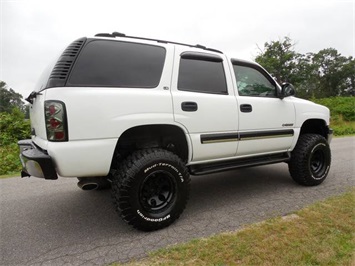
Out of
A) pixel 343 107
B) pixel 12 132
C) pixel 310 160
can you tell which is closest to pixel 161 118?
pixel 310 160

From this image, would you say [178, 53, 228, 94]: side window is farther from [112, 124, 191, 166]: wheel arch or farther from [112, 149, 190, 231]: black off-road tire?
[112, 149, 190, 231]: black off-road tire

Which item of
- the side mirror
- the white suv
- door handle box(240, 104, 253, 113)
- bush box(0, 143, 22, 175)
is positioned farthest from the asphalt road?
bush box(0, 143, 22, 175)

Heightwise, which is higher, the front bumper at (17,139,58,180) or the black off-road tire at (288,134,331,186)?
the front bumper at (17,139,58,180)

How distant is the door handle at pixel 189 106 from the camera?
2775 mm

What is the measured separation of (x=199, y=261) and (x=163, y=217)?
687 millimetres

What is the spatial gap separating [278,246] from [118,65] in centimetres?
229

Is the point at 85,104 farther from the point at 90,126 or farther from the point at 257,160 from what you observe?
the point at 257,160

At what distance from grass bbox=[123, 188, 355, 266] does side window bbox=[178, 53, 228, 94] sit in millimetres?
1643

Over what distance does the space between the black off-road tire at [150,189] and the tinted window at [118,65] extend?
0.77 meters

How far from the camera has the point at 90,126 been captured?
2291 mm

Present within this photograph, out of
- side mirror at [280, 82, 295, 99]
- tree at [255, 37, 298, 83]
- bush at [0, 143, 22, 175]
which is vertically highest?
tree at [255, 37, 298, 83]

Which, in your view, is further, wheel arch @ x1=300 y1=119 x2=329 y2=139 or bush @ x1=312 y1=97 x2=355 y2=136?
bush @ x1=312 y1=97 x2=355 y2=136

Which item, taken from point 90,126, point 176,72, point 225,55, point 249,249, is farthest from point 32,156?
point 225,55

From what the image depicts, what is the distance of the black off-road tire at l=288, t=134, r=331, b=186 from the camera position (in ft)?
12.6
